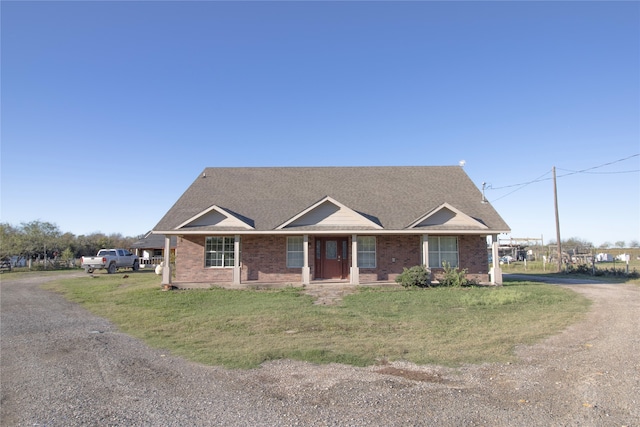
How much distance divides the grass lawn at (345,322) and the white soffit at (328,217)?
3.11 metres

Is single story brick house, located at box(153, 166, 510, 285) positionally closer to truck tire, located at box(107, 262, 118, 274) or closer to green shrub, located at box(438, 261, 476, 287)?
green shrub, located at box(438, 261, 476, 287)

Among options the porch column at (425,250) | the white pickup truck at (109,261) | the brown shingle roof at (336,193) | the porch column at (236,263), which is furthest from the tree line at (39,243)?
the porch column at (425,250)

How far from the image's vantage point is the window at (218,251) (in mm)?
19000

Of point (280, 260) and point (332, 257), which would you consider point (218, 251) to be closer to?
point (280, 260)

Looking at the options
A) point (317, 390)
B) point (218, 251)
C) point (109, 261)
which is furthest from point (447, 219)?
point (109, 261)

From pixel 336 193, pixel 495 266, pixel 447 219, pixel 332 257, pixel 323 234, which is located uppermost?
pixel 336 193

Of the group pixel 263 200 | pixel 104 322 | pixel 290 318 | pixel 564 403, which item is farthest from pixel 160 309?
pixel 564 403

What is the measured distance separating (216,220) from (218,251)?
1.58 m

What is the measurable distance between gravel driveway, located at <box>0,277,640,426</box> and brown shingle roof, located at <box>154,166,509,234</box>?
36.5 feet

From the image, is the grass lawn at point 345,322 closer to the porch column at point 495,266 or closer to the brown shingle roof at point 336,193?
the porch column at point 495,266

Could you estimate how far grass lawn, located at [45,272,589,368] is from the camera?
754 cm

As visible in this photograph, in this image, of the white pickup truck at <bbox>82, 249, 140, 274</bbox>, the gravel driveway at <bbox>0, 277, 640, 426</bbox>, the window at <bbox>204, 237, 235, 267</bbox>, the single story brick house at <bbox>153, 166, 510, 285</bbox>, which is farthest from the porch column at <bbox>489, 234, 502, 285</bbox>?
the white pickup truck at <bbox>82, 249, 140, 274</bbox>

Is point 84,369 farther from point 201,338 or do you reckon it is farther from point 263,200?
point 263,200

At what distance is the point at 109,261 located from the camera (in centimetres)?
3084
